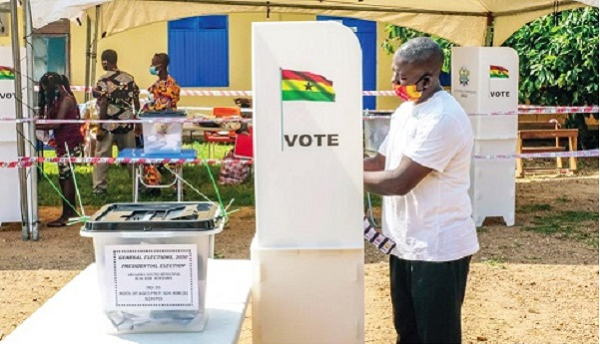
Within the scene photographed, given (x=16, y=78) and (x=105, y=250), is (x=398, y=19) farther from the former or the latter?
(x=105, y=250)

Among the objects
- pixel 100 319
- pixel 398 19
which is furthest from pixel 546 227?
pixel 100 319

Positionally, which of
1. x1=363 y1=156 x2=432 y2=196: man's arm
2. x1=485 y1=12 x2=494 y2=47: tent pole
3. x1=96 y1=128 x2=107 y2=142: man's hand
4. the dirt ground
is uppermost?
x1=485 y1=12 x2=494 y2=47: tent pole

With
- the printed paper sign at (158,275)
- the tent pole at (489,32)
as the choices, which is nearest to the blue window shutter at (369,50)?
the tent pole at (489,32)

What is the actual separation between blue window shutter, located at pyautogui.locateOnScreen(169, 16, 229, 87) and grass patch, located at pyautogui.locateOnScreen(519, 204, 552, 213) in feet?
27.3

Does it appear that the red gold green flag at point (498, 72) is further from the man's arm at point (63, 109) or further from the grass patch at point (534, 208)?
the man's arm at point (63, 109)

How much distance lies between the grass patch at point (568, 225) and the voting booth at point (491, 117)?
0.39 m

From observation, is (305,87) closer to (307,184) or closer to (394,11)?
(307,184)

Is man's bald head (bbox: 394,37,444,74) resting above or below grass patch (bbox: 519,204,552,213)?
above

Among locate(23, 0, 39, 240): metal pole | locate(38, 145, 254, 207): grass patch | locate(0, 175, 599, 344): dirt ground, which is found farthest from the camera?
locate(38, 145, 254, 207): grass patch

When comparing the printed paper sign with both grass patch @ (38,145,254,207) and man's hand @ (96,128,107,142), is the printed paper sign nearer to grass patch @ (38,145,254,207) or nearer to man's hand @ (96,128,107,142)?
grass patch @ (38,145,254,207)

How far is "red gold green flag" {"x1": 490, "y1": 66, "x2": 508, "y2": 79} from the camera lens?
9.16 meters

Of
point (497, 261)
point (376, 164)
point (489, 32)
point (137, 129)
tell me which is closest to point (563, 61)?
point (489, 32)

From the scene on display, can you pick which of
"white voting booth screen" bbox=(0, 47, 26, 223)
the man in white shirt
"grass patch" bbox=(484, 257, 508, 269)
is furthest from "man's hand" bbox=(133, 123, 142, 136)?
the man in white shirt

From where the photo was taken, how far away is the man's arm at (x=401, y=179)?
3607mm
